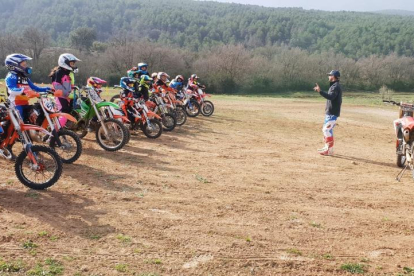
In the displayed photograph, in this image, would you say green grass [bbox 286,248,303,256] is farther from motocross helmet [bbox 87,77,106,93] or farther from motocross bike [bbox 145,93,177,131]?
motocross bike [bbox 145,93,177,131]

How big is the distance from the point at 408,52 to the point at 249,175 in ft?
276

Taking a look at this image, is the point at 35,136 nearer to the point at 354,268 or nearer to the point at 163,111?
the point at 354,268

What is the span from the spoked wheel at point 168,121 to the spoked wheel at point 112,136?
3337mm

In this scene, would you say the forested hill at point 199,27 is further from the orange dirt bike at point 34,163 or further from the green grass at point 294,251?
the green grass at point 294,251

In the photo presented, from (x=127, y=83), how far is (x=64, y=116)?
4151 millimetres

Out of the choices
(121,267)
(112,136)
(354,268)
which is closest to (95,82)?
(112,136)

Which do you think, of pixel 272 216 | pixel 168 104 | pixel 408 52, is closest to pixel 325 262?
pixel 272 216

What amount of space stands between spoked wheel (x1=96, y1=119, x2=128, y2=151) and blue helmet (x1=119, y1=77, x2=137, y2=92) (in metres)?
2.31

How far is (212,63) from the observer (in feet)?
163

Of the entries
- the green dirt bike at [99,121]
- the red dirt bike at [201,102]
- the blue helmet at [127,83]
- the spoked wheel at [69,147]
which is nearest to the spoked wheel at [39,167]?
the spoked wheel at [69,147]

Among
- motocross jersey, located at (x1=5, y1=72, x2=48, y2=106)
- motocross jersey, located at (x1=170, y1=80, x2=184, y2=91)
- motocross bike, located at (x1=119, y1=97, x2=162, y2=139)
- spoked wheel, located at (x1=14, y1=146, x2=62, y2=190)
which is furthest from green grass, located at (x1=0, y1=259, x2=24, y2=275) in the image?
motocross jersey, located at (x1=170, y1=80, x2=184, y2=91)

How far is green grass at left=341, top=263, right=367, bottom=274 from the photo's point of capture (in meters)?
4.03

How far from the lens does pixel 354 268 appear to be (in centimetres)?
408

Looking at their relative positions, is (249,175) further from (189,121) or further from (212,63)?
(212,63)
